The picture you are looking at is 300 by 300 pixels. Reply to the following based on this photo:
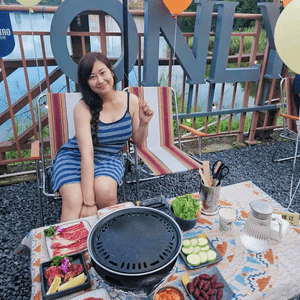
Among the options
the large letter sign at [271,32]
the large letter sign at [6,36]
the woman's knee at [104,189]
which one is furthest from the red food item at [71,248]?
the large letter sign at [271,32]

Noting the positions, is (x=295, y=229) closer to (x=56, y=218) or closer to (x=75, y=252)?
(x=75, y=252)

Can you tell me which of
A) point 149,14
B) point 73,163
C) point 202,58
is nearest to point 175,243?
point 73,163

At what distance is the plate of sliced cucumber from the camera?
1.12 meters

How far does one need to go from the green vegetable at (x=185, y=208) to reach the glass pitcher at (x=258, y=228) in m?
0.26

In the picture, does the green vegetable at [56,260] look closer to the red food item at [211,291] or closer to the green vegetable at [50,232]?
A: the green vegetable at [50,232]

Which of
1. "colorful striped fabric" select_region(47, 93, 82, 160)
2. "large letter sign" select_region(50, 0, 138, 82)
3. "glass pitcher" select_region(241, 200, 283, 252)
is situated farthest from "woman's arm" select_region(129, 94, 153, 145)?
"glass pitcher" select_region(241, 200, 283, 252)

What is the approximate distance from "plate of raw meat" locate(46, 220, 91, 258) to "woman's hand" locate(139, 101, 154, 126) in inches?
38.9

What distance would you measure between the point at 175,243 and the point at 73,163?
126 cm

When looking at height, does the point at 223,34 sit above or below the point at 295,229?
above

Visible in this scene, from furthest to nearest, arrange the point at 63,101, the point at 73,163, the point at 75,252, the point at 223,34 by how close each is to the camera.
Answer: the point at 223,34 → the point at 63,101 → the point at 73,163 → the point at 75,252

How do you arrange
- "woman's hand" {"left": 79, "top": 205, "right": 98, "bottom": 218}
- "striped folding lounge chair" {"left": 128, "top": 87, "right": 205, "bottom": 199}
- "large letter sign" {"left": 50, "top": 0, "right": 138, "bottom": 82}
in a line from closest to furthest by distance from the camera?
"woman's hand" {"left": 79, "top": 205, "right": 98, "bottom": 218} < "large letter sign" {"left": 50, "top": 0, "right": 138, "bottom": 82} < "striped folding lounge chair" {"left": 128, "top": 87, "right": 205, "bottom": 199}

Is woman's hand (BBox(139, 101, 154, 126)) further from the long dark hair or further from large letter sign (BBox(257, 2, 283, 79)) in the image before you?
large letter sign (BBox(257, 2, 283, 79))

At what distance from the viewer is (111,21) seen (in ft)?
9.59

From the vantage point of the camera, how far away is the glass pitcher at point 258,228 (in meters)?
1.16
